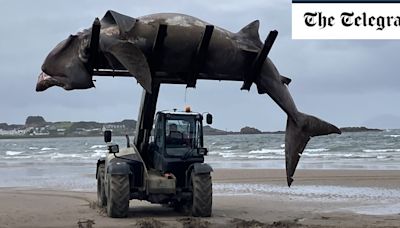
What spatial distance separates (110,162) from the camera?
1336 centimetres

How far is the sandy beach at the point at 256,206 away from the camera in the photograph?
12570mm

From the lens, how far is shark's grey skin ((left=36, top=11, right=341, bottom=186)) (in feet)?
23.5

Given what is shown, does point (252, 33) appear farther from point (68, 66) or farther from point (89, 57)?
point (68, 66)

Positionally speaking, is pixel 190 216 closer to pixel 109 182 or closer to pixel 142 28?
pixel 109 182

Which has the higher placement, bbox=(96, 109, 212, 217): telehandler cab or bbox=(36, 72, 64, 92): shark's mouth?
bbox=(36, 72, 64, 92): shark's mouth

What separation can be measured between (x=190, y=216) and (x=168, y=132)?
1.71 meters

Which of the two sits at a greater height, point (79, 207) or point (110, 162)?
point (110, 162)

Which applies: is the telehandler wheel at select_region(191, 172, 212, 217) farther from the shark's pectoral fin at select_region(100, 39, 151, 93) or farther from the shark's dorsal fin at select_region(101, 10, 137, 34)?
the shark's pectoral fin at select_region(100, 39, 151, 93)

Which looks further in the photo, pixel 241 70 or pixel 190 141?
pixel 190 141

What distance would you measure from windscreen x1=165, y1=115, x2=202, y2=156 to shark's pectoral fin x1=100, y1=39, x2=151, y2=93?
6.13m

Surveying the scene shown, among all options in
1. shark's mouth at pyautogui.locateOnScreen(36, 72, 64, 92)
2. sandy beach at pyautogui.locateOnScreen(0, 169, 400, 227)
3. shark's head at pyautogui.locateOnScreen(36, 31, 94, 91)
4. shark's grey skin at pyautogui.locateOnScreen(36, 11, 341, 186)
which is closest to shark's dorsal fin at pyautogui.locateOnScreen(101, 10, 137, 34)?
shark's grey skin at pyautogui.locateOnScreen(36, 11, 341, 186)

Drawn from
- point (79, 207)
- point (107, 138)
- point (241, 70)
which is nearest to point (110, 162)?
point (107, 138)

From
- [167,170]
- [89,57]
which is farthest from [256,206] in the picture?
[89,57]

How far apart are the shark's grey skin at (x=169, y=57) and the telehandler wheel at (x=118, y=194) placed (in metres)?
4.18
